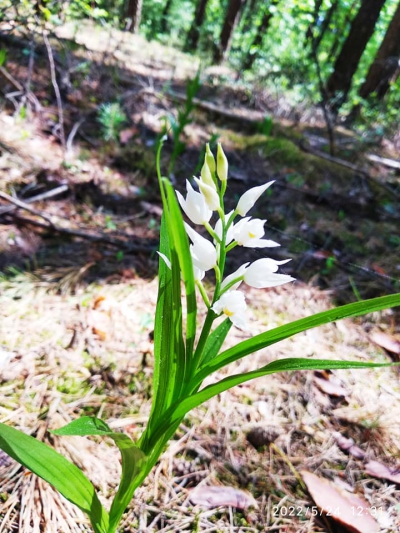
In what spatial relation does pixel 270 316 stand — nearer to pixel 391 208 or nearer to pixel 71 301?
pixel 71 301

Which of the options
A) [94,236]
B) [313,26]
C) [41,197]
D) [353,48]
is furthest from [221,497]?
[353,48]

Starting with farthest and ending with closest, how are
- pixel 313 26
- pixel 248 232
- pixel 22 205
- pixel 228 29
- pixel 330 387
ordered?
pixel 228 29 < pixel 313 26 < pixel 22 205 < pixel 330 387 < pixel 248 232

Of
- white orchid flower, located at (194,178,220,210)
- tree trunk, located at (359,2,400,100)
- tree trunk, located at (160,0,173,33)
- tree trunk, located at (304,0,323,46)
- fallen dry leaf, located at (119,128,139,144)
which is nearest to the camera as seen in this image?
white orchid flower, located at (194,178,220,210)

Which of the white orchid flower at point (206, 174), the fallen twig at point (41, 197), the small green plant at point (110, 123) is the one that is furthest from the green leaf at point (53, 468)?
the small green plant at point (110, 123)

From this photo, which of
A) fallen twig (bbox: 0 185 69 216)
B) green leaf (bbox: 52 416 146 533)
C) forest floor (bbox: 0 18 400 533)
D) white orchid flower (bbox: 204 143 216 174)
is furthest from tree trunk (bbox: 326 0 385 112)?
green leaf (bbox: 52 416 146 533)

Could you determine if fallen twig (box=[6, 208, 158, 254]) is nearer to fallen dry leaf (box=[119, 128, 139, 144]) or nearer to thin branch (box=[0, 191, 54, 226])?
thin branch (box=[0, 191, 54, 226])

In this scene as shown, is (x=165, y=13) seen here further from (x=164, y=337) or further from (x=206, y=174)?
(x=164, y=337)
